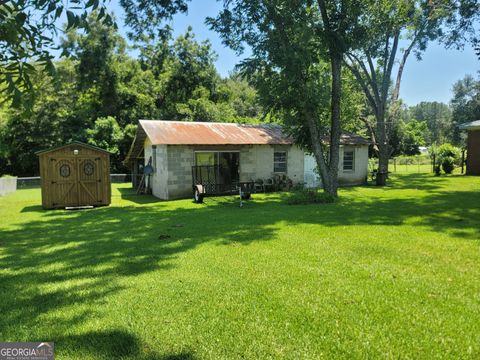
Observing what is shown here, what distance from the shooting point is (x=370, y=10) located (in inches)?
734

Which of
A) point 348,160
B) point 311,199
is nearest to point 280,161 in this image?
point 348,160

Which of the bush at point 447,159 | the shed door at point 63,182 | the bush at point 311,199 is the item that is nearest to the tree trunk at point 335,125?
the bush at point 311,199

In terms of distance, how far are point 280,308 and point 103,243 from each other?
16.6 ft

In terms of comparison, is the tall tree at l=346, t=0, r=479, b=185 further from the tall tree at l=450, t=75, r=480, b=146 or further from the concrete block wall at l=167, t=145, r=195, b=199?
the tall tree at l=450, t=75, r=480, b=146

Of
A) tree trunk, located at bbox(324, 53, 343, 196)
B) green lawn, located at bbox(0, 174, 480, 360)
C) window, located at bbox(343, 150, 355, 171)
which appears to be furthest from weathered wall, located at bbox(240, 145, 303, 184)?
Result: green lawn, located at bbox(0, 174, 480, 360)

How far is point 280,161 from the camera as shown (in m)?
19.9

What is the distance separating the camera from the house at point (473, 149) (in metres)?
24.6

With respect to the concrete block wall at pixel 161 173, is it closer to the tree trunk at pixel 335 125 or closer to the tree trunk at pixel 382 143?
the tree trunk at pixel 335 125

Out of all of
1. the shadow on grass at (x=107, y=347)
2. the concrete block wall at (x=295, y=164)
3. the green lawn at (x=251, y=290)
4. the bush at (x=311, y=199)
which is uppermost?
the concrete block wall at (x=295, y=164)

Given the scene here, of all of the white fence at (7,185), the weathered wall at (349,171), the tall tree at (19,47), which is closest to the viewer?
the tall tree at (19,47)

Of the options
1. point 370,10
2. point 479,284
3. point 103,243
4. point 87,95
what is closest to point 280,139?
point 370,10

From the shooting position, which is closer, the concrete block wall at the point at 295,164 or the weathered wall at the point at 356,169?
the concrete block wall at the point at 295,164

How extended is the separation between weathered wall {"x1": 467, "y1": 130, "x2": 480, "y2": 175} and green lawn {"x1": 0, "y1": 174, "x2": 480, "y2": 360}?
18.9 metres

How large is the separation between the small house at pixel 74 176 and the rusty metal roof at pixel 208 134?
2.65m
